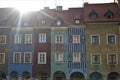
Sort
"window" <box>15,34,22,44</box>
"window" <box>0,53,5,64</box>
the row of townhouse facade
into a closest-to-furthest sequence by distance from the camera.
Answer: the row of townhouse facade, "window" <box>0,53,5,64</box>, "window" <box>15,34,22,44</box>

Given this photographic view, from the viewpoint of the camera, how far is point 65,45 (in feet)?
153

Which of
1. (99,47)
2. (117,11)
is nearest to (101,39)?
(99,47)

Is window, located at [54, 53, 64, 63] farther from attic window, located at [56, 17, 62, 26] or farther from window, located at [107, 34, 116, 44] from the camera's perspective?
window, located at [107, 34, 116, 44]

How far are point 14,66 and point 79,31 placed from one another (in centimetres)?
1161

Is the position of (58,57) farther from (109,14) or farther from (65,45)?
(109,14)

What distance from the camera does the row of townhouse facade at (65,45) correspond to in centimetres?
4538

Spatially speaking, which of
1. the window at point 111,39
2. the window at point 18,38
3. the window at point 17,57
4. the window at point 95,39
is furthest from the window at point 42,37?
the window at point 111,39

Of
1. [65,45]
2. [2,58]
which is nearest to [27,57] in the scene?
[2,58]

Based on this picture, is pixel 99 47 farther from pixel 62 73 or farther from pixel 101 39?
pixel 62 73

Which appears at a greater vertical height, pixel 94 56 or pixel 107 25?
pixel 107 25

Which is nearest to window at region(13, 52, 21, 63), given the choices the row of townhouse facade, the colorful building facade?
the row of townhouse facade

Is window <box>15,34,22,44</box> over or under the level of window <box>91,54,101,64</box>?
over

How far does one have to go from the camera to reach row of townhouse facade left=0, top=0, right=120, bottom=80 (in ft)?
149

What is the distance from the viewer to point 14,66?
47562 millimetres
